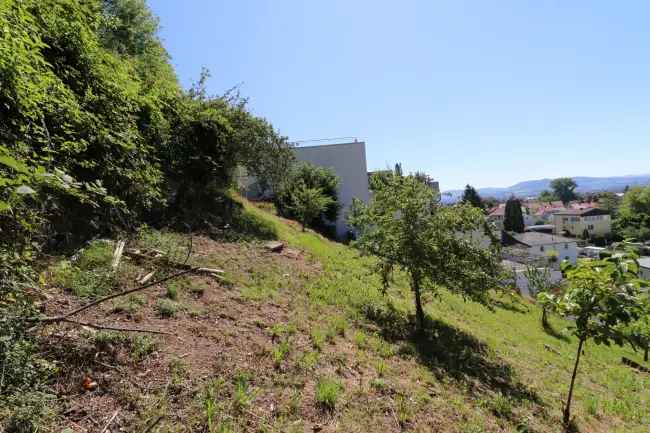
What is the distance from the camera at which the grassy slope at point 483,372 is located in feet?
13.9

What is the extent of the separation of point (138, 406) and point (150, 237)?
4.53m

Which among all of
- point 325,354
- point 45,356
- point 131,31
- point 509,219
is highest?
point 131,31

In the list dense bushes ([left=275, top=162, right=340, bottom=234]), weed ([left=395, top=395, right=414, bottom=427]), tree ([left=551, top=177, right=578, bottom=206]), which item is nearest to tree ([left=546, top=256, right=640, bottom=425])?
weed ([left=395, top=395, right=414, bottom=427])

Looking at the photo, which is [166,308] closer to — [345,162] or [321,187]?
[321,187]

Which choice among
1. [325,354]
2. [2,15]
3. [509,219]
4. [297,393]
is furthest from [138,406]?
[509,219]

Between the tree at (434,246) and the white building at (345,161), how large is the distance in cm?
1964

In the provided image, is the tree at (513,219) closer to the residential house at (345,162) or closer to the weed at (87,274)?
the residential house at (345,162)

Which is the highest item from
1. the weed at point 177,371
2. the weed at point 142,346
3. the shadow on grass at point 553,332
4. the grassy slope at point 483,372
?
the weed at point 142,346

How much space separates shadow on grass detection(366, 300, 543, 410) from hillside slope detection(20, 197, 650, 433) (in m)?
0.03

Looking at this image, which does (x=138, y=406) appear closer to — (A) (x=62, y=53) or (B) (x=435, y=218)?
(A) (x=62, y=53)

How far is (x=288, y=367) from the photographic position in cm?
379

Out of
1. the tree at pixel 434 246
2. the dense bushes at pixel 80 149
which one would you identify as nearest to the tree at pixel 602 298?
the tree at pixel 434 246

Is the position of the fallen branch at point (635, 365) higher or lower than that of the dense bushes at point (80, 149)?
lower

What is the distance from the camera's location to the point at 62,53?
14.4 ft
